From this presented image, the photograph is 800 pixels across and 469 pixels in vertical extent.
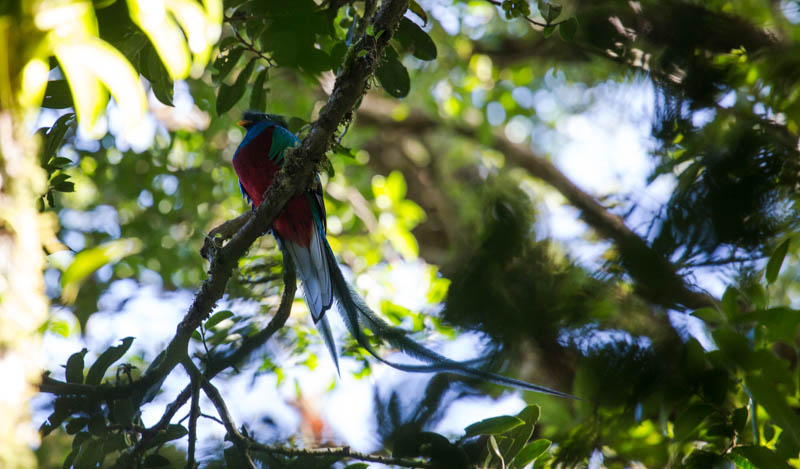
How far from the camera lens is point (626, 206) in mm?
1735

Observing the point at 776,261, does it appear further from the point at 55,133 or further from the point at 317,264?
the point at 55,133

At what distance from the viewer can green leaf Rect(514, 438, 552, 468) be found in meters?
1.40

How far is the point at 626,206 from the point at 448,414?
826 millimetres

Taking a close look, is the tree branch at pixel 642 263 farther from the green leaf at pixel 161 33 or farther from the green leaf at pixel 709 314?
the green leaf at pixel 161 33

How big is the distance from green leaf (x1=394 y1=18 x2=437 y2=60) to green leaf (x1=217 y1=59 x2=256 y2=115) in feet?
1.65

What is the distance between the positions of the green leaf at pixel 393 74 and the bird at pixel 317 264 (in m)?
0.38

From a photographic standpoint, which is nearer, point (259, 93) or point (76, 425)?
point (76, 425)

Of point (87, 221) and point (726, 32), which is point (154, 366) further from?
point (87, 221)

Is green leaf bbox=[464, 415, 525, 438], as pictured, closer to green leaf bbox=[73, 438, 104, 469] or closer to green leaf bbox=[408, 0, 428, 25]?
green leaf bbox=[73, 438, 104, 469]

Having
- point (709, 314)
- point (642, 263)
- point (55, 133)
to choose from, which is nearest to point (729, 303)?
point (709, 314)

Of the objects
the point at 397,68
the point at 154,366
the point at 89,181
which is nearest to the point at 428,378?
the point at 154,366

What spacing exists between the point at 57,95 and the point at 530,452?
1.40 metres

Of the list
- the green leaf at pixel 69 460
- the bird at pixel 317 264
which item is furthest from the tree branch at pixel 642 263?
the green leaf at pixel 69 460

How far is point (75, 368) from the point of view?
4.88ft
